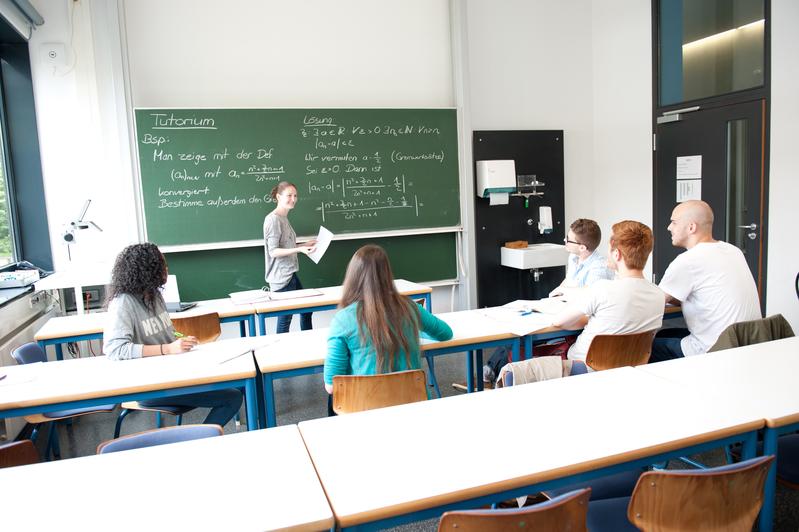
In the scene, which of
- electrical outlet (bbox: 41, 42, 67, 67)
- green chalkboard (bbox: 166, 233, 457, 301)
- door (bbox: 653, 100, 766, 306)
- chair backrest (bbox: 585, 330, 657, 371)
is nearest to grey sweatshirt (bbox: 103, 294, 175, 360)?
chair backrest (bbox: 585, 330, 657, 371)

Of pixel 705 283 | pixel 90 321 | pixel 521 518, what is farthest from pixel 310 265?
pixel 521 518

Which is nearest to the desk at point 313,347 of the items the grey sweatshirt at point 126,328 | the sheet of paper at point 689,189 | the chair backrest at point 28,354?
the grey sweatshirt at point 126,328

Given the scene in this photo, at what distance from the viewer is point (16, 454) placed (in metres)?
1.77

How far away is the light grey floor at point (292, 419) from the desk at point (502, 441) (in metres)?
0.90

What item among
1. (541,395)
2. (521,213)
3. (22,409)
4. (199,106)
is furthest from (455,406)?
(521,213)

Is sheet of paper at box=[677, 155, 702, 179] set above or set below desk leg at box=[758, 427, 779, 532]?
above

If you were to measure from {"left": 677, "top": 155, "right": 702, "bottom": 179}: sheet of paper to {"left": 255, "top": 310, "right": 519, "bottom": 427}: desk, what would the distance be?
3371mm

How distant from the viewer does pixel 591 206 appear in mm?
6863

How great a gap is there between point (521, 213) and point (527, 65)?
1.64 meters

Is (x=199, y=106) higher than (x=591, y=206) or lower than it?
higher

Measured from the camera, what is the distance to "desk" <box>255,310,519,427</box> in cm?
266

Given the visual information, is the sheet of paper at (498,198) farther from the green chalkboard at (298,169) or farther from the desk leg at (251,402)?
the desk leg at (251,402)

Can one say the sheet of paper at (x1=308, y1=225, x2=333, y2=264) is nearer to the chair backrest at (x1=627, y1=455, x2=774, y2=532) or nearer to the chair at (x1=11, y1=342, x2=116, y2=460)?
the chair at (x1=11, y1=342, x2=116, y2=460)

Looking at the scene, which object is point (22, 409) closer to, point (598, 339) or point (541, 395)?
point (541, 395)
